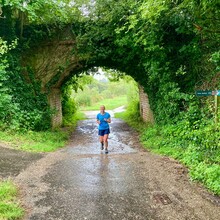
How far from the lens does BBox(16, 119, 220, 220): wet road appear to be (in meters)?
3.92

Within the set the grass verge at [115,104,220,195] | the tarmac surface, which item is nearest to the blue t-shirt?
the tarmac surface

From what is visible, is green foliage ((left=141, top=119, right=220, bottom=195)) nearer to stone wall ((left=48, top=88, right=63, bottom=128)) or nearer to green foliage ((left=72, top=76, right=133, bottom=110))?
stone wall ((left=48, top=88, right=63, bottom=128))

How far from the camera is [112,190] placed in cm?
480

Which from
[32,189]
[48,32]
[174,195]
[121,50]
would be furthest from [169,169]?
[48,32]

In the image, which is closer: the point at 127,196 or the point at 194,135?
the point at 127,196

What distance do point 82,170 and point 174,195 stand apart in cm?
232

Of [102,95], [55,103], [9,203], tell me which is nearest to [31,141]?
[9,203]

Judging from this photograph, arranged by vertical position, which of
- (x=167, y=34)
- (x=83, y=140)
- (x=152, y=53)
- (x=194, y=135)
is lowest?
(x=83, y=140)

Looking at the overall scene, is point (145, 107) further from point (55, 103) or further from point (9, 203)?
point (9, 203)

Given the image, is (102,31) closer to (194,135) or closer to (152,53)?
(152,53)

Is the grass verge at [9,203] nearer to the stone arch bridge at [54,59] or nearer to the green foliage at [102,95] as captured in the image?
the stone arch bridge at [54,59]

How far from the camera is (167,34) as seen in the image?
33.2 ft

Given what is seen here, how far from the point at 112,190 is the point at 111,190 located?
19 mm

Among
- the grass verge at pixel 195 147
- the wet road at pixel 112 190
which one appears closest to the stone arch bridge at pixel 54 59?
the grass verge at pixel 195 147
